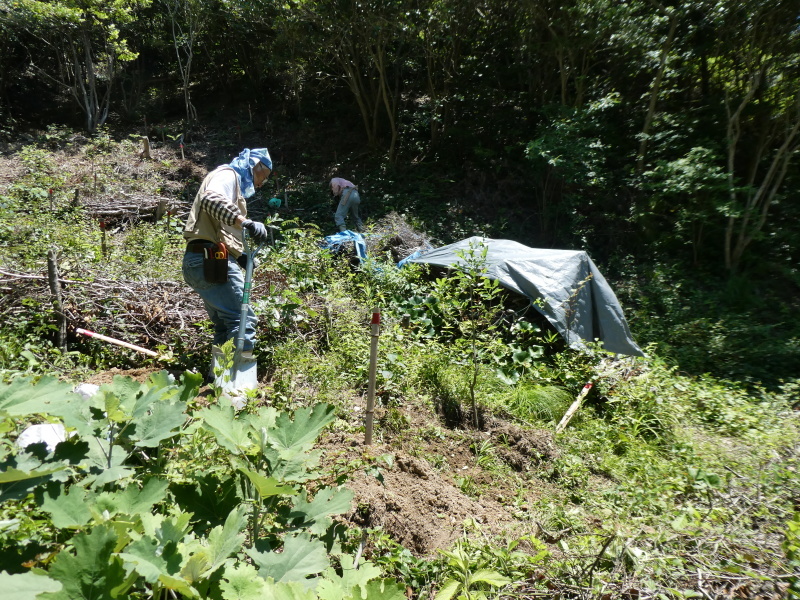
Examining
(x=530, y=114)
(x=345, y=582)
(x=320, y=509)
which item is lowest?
(x=345, y=582)

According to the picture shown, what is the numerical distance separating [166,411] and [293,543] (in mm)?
537

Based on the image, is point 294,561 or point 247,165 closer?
point 294,561

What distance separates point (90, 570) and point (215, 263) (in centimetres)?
292

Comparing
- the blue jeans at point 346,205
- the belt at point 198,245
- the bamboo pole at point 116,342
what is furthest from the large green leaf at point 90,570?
the blue jeans at point 346,205

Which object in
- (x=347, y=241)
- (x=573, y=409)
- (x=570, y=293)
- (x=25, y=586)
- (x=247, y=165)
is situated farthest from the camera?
(x=347, y=241)

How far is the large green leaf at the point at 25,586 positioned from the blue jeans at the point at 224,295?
9.49 feet

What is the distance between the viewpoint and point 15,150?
12.3 metres

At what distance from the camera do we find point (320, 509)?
4.49 ft

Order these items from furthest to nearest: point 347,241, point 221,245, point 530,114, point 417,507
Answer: point 530,114 → point 347,241 → point 221,245 → point 417,507

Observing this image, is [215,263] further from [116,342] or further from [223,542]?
[223,542]

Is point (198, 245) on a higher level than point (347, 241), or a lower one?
lower

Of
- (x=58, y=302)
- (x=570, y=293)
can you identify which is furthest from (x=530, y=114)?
(x=58, y=302)

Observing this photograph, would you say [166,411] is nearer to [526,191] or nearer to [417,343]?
[417,343]

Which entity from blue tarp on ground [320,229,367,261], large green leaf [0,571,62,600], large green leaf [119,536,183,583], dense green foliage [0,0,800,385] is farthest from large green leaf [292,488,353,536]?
dense green foliage [0,0,800,385]
